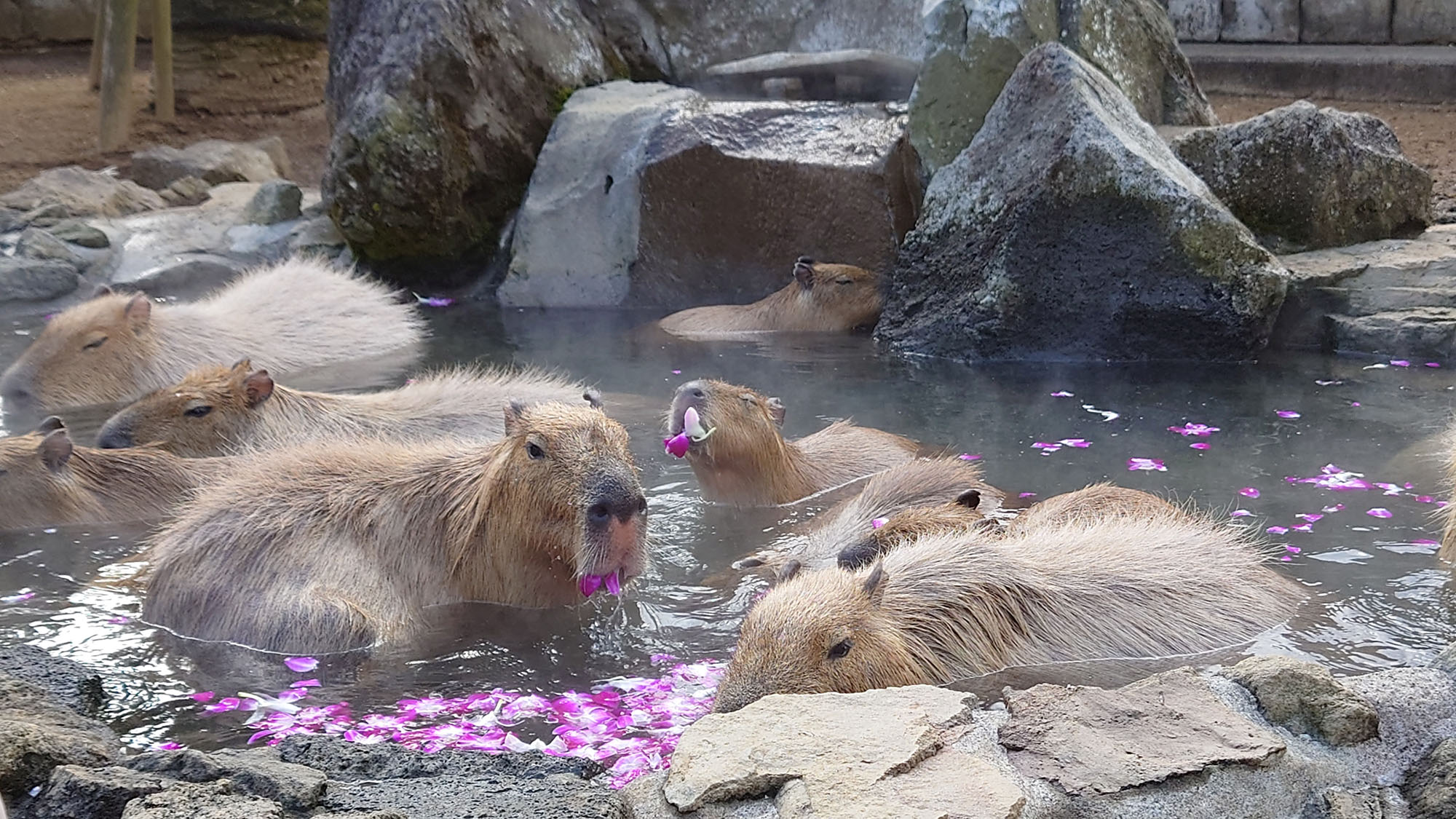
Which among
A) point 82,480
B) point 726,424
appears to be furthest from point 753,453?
point 82,480

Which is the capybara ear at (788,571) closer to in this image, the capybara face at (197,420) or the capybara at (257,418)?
the capybara at (257,418)

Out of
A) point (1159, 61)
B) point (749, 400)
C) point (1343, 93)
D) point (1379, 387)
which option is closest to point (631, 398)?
point (749, 400)

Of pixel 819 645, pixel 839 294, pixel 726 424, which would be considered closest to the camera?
pixel 819 645

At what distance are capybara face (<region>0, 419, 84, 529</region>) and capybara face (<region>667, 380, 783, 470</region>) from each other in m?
1.78

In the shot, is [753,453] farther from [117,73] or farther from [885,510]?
[117,73]

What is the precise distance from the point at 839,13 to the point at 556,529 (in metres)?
5.76

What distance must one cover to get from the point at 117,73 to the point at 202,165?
1.76m

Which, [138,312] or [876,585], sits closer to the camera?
[876,585]

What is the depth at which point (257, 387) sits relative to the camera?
4.73 metres

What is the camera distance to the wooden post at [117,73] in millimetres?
10977

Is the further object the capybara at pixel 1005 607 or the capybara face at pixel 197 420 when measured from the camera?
the capybara face at pixel 197 420

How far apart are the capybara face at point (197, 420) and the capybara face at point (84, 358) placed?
1.35m

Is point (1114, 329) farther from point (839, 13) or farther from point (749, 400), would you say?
point (839, 13)

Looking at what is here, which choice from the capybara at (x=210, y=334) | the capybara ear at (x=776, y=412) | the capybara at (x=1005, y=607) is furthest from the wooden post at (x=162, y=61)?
the capybara at (x=1005, y=607)
